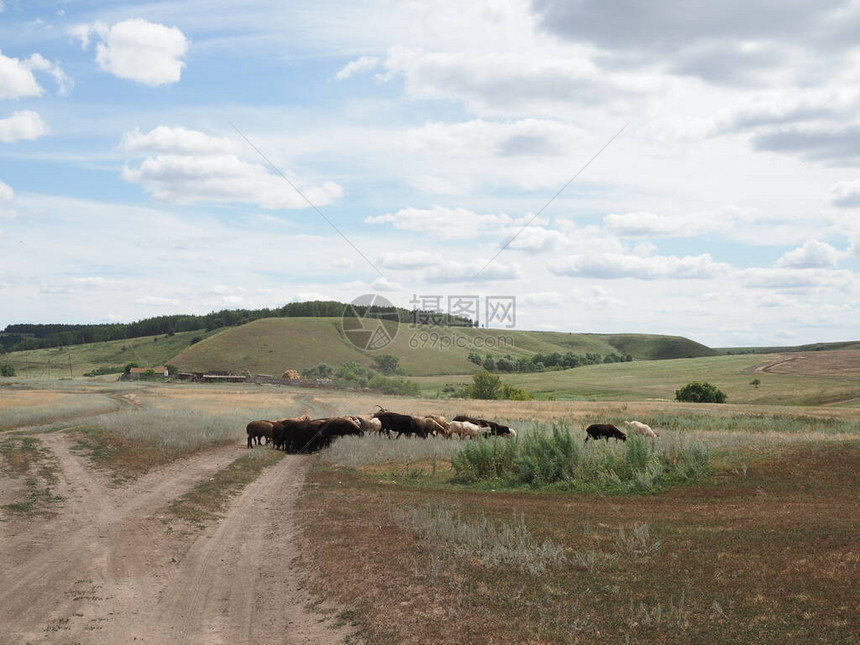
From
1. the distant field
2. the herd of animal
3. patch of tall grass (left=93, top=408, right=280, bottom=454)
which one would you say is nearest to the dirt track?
patch of tall grass (left=93, top=408, right=280, bottom=454)

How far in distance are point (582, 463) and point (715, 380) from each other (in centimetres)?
9809

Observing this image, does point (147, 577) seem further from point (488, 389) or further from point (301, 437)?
point (488, 389)

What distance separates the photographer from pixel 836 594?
327 inches

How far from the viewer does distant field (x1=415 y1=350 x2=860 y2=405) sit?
273 feet

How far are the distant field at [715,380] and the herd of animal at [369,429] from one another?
58481 mm

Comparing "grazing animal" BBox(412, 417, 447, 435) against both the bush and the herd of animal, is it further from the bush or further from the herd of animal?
the bush

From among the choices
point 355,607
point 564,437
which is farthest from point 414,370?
point 355,607

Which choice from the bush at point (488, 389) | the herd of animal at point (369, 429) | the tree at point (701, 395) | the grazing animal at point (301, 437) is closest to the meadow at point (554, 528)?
the grazing animal at point (301, 437)

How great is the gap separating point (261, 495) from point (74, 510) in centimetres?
466

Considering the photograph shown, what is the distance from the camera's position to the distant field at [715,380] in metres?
83.2

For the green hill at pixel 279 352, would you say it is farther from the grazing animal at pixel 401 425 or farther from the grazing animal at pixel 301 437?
the grazing animal at pixel 301 437

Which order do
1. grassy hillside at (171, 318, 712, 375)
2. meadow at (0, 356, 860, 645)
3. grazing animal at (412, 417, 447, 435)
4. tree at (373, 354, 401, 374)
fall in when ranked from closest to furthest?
meadow at (0, 356, 860, 645) < grazing animal at (412, 417, 447, 435) < tree at (373, 354, 401, 374) < grassy hillside at (171, 318, 712, 375)

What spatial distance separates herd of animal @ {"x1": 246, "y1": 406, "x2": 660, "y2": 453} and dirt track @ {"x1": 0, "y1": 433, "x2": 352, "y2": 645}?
12577 mm

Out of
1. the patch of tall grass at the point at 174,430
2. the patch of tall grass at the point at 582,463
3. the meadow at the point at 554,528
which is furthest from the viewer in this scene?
the patch of tall grass at the point at 174,430
